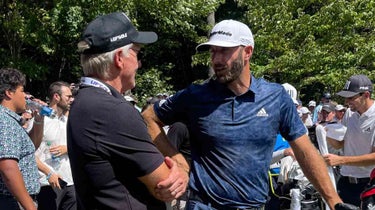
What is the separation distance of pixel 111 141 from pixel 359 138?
14.8ft

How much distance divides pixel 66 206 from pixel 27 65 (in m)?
10.5

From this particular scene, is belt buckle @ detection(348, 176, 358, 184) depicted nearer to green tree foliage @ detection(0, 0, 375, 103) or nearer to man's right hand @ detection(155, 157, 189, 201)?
man's right hand @ detection(155, 157, 189, 201)

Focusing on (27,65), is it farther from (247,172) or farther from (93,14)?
(247,172)

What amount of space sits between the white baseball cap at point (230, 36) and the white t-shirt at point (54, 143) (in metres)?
3.26

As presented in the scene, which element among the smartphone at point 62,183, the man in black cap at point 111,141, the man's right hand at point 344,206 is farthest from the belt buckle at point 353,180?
the man in black cap at point 111,141

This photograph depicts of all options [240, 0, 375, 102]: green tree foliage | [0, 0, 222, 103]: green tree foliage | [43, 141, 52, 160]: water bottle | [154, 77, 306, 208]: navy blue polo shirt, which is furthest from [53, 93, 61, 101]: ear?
[240, 0, 375, 102]: green tree foliage

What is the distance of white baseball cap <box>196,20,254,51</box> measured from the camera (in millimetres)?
4078

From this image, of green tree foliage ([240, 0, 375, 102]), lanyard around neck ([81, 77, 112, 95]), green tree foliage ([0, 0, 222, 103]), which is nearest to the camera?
lanyard around neck ([81, 77, 112, 95])

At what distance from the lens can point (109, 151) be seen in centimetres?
275

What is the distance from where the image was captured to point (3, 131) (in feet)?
15.3

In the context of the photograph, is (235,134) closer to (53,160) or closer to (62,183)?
(62,183)

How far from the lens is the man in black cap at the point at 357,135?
21.4 ft

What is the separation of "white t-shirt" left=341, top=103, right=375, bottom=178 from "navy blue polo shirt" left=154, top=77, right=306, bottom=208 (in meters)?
2.58

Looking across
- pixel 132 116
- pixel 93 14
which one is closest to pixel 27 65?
pixel 93 14
